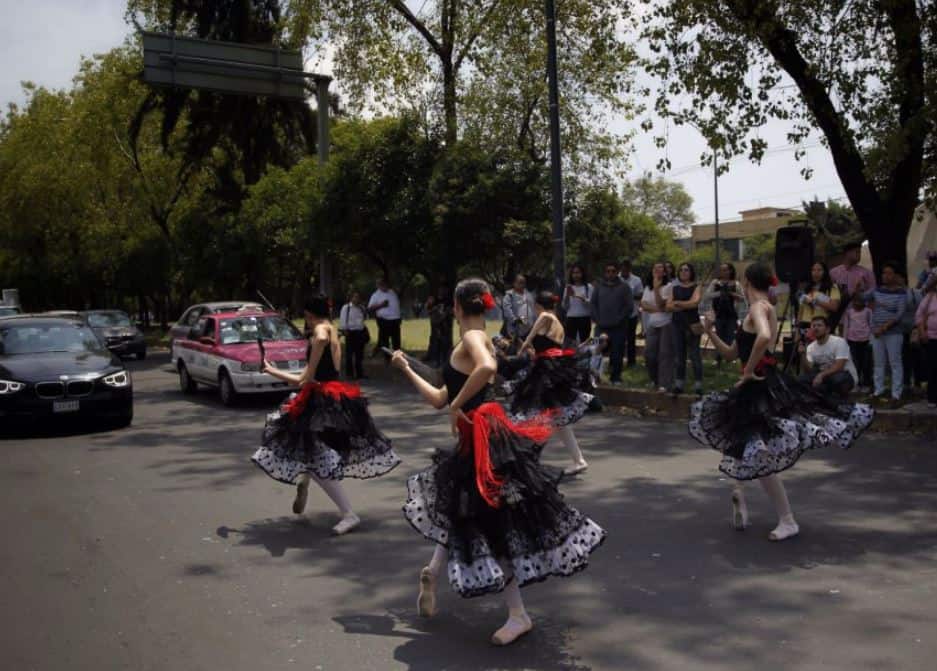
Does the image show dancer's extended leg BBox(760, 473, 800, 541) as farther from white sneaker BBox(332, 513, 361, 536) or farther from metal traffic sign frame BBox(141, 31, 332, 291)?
metal traffic sign frame BBox(141, 31, 332, 291)

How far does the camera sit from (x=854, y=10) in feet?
45.3

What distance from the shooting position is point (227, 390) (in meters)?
15.5

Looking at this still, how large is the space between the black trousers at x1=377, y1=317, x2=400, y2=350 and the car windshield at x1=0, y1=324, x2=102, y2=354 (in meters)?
6.34

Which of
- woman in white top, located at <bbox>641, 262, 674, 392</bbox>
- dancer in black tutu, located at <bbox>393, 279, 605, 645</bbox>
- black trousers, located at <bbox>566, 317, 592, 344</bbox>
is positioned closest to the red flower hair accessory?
dancer in black tutu, located at <bbox>393, 279, 605, 645</bbox>

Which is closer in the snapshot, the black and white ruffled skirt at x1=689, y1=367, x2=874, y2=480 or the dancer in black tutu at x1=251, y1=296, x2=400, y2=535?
the black and white ruffled skirt at x1=689, y1=367, x2=874, y2=480

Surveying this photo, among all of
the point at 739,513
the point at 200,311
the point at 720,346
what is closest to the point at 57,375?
the point at 200,311

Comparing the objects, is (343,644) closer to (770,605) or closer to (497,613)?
(497,613)

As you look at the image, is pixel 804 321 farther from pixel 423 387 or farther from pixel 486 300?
pixel 423 387

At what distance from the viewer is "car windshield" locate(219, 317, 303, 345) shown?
1644 centimetres

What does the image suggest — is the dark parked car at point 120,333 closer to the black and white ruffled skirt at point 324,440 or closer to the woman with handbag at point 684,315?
the woman with handbag at point 684,315

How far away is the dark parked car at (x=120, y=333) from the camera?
26.9m

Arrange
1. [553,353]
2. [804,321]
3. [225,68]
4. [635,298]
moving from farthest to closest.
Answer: [225,68]
[635,298]
[804,321]
[553,353]

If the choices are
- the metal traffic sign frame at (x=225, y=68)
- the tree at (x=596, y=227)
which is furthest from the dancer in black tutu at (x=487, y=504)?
the tree at (x=596, y=227)

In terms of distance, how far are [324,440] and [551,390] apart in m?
2.75
